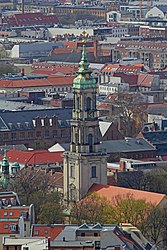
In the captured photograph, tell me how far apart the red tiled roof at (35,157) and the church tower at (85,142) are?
39.4 ft

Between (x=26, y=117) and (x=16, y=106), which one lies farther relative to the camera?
(x=16, y=106)

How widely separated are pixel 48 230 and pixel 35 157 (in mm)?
30681

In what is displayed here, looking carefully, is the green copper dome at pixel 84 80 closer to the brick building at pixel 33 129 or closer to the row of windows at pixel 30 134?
the brick building at pixel 33 129

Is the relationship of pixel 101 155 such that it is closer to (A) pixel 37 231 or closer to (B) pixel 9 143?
(A) pixel 37 231

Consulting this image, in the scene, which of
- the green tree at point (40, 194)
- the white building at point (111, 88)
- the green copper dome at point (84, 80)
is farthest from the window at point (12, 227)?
the white building at point (111, 88)

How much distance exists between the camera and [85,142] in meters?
84.2

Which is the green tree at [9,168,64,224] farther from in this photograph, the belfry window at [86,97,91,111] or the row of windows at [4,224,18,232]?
the row of windows at [4,224,18,232]

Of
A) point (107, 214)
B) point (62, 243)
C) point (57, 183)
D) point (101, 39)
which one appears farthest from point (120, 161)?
point (101, 39)

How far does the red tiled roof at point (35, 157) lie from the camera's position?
319ft

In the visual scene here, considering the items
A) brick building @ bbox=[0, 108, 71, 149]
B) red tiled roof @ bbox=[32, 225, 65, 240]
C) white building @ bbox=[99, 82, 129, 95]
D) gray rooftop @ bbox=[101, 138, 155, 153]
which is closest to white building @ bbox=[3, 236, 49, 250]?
red tiled roof @ bbox=[32, 225, 65, 240]

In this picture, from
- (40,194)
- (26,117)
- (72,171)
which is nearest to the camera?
(40,194)

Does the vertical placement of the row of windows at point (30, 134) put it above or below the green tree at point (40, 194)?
below

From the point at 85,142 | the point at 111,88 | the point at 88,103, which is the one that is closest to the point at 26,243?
the point at 85,142

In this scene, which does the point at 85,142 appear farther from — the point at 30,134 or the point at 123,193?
the point at 30,134
